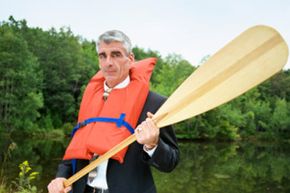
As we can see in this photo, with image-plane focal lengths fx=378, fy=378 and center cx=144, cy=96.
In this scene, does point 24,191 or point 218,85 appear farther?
point 24,191

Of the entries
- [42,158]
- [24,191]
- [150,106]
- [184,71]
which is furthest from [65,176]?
[184,71]

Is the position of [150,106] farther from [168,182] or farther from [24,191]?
[168,182]

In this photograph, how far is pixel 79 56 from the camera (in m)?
37.4

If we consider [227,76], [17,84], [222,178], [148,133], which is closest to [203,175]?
[222,178]

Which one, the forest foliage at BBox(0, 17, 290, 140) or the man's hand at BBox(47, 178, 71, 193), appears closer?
the man's hand at BBox(47, 178, 71, 193)

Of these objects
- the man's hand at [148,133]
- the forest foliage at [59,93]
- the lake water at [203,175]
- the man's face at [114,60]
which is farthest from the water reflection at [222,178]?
the forest foliage at [59,93]

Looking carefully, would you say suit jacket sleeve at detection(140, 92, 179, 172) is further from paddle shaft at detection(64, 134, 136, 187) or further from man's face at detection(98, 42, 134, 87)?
man's face at detection(98, 42, 134, 87)

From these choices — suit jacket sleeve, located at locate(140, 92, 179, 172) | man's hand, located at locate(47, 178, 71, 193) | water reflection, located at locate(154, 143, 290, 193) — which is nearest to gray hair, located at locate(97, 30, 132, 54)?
suit jacket sleeve, located at locate(140, 92, 179, 172)

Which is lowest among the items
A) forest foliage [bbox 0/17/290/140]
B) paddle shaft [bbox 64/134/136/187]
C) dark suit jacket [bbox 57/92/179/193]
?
dark suit jacket [bbox 57/92/179/193]

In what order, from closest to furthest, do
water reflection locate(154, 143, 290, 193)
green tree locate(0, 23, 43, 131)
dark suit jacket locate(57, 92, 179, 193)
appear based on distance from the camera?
dark suit jacket locate(57, 92, 179, 193) → water reflection locate(154, 143, 290, 193) → green tree locate(0, 23, 43, 131)

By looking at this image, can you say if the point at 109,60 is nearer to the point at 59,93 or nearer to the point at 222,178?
the point at 222,178

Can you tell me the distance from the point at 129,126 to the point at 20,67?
29151 mm

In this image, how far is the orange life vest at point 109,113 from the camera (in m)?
2.27

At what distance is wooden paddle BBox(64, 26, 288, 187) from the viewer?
1974mm
